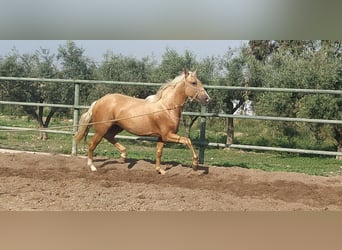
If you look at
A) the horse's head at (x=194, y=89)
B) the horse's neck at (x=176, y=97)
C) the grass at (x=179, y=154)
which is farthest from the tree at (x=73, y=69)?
the horse's head at (x=194, y=89)

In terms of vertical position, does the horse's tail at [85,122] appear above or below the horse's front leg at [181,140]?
above

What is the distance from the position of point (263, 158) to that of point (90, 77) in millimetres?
3005

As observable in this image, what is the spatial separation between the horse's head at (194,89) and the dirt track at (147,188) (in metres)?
0.74

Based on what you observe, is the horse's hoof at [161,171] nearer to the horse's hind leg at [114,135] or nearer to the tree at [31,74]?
the horse's hind leg at [114,135]

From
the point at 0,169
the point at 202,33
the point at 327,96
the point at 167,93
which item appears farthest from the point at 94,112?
the point at 327,96

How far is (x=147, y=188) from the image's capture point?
3.98 metres

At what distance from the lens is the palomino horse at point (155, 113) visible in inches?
174

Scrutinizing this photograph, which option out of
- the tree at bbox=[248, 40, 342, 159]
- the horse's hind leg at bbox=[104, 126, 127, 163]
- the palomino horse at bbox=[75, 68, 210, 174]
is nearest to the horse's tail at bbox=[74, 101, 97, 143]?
the palomino horse at bbox=[75, 68, 210, 174]

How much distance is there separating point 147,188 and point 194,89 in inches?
42.4

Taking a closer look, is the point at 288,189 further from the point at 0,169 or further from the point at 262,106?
the point at 262,106

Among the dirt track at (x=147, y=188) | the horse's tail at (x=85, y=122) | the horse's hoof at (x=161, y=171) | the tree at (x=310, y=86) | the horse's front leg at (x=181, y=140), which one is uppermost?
the tree at (x=310, y=86)

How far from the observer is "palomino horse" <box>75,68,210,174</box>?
4.43m

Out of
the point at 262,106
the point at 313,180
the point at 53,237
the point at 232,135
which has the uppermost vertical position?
the point at 262,106

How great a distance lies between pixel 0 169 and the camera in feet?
14.8
